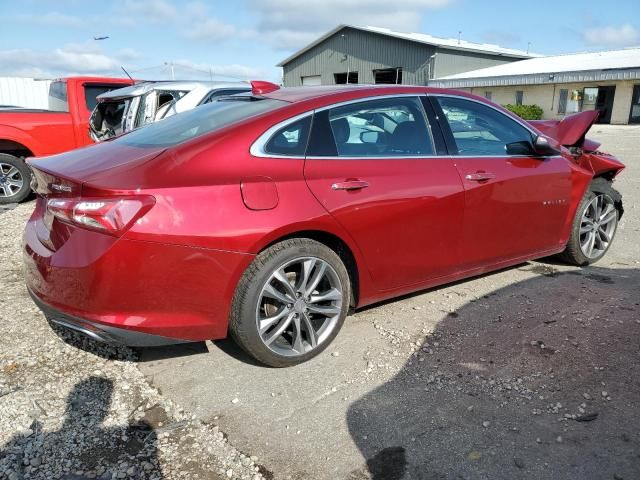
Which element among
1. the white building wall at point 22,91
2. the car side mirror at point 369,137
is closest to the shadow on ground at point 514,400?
the car side mirror at point 369,137

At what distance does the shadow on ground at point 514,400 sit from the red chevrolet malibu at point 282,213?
52 centimetres

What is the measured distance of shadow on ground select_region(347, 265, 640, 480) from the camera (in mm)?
2242

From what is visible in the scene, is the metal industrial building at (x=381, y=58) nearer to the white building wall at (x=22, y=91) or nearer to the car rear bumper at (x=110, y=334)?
the white building wall at (x=22, y=91)

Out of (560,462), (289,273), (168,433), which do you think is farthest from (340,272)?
(560,462)

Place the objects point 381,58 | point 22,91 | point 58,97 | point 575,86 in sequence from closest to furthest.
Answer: point 58,97, point 22,91, point 575,86, point 381,58

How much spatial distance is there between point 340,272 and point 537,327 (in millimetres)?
1489

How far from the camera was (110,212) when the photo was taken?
7.89ft

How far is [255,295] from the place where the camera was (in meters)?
2.74

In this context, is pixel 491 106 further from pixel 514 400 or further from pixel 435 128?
pixel 514 400

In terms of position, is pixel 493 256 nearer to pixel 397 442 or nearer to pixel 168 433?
pixel 397 442

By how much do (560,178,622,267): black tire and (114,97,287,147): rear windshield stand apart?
9.51ft

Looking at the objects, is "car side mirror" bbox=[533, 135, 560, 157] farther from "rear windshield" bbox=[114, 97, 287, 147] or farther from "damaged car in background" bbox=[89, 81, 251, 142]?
"damaged car in background" bbox=[89, 81, 251, 142]

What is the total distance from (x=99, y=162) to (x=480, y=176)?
2471 mm

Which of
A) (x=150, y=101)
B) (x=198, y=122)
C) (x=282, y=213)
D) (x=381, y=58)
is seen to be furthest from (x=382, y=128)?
(x=381, y=58)
